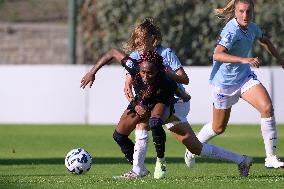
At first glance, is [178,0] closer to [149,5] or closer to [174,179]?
[149,5]

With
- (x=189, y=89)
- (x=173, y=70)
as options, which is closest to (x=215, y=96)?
(x=173, y=70)

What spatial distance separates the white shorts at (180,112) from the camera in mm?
11211

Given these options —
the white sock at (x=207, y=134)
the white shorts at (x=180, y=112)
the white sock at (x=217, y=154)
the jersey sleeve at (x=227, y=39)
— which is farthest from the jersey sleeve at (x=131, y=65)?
the white sock at (x=207, y=134)

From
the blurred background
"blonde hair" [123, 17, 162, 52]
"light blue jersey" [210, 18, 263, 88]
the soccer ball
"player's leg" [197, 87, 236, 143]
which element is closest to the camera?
"blonde hair" [123, 17, 162, 52]

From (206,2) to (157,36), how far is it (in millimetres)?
17557

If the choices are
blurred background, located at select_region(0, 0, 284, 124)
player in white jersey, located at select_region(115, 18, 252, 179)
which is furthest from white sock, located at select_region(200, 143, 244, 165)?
blurred background, located at select_region(0, 0, 284, 124)

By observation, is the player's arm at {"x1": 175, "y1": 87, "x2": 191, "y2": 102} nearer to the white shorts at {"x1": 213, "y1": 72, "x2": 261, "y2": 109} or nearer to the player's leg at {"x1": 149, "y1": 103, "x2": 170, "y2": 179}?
the player's leg at {"x1": 149, "y1": 103, "x2": 170, "y2": 179}

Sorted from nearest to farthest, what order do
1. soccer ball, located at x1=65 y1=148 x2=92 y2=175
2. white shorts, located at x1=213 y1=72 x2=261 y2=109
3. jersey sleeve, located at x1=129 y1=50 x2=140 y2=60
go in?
1. jersey sleeve, located at x1=129 y1=50 x2=140 y2=60
2. soccer ball, located at x1=65 y1=148 x2=92 y2=175
3. white shorts, located at x1=213 y1=72 x2=261 y2=109

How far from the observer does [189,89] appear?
23.2 metres

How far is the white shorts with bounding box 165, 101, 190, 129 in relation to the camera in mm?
11211

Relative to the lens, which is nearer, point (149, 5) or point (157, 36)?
point (157, 36)

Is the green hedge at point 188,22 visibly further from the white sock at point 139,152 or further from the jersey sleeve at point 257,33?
the white sock at point 139,152

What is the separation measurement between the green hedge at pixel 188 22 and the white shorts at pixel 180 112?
54.4 feet

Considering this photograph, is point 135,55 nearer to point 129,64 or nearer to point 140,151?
point 129,64
